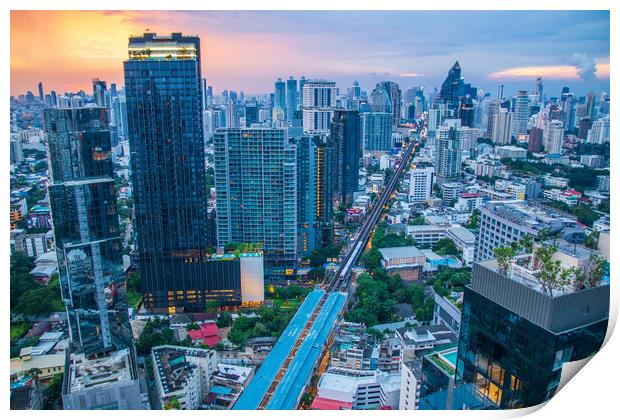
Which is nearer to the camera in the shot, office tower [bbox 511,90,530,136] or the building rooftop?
the building rooftop

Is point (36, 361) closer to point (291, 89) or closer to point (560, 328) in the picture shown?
point (560, 328)

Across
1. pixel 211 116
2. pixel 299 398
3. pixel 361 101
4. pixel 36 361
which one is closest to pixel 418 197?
pixel 361 101

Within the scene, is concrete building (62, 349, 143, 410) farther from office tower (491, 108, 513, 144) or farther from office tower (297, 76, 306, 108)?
office tower (491, 108, 513, 144)

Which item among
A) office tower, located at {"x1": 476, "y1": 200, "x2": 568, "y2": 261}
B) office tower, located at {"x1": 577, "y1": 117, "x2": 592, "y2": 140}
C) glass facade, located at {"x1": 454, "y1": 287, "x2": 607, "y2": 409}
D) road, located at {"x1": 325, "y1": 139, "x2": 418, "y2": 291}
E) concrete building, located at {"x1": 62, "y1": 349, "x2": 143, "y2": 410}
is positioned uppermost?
office tower, located at {"x1": 577, "y1": 117, "x2": 592, "y2": 140}

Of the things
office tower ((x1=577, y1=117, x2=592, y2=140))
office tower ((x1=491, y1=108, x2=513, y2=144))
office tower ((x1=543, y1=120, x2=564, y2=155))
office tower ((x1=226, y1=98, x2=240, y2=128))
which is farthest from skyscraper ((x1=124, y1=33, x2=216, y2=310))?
office tower ((x1=491, y1=108, x2=513, y2=144))

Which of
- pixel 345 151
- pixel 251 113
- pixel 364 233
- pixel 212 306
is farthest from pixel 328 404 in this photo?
pixel 251 113

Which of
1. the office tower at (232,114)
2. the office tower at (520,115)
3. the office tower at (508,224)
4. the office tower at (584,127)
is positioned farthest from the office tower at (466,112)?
the office tower at (508,224)
